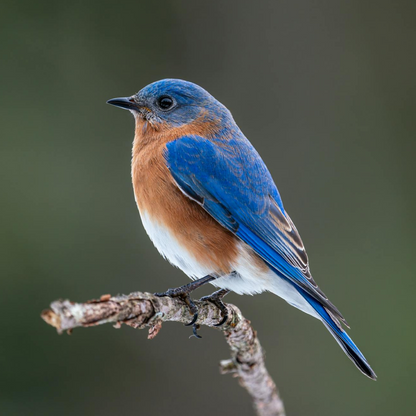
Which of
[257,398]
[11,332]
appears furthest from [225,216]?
[11,332]

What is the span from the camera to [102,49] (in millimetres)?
6789

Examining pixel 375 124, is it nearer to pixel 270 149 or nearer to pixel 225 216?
pixel 270 149

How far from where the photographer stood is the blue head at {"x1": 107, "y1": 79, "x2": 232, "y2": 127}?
166 inches

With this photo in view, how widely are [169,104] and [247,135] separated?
2.48 metres

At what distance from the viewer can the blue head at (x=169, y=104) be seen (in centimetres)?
421

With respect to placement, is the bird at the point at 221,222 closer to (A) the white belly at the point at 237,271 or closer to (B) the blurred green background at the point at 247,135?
(A) the white belly at the point at 237,271

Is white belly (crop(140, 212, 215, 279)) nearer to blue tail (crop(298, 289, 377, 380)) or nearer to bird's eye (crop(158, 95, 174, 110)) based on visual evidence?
blue tail (crop(298, 289, 377, 380))

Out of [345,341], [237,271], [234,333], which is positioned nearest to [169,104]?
[237,271]

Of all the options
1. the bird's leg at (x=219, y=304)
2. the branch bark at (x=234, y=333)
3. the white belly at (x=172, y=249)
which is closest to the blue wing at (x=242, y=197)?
the white belly at (x=172, y=249)

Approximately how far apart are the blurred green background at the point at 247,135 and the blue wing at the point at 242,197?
2.20m

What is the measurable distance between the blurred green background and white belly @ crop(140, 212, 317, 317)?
6.98 feet

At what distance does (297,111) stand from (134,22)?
2.25 meters

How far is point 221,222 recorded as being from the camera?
362 cm

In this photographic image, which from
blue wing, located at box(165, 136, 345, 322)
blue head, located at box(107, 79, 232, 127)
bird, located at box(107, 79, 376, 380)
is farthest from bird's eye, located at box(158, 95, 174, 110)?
blue wing, located at box(165, 136, 345, 322)
